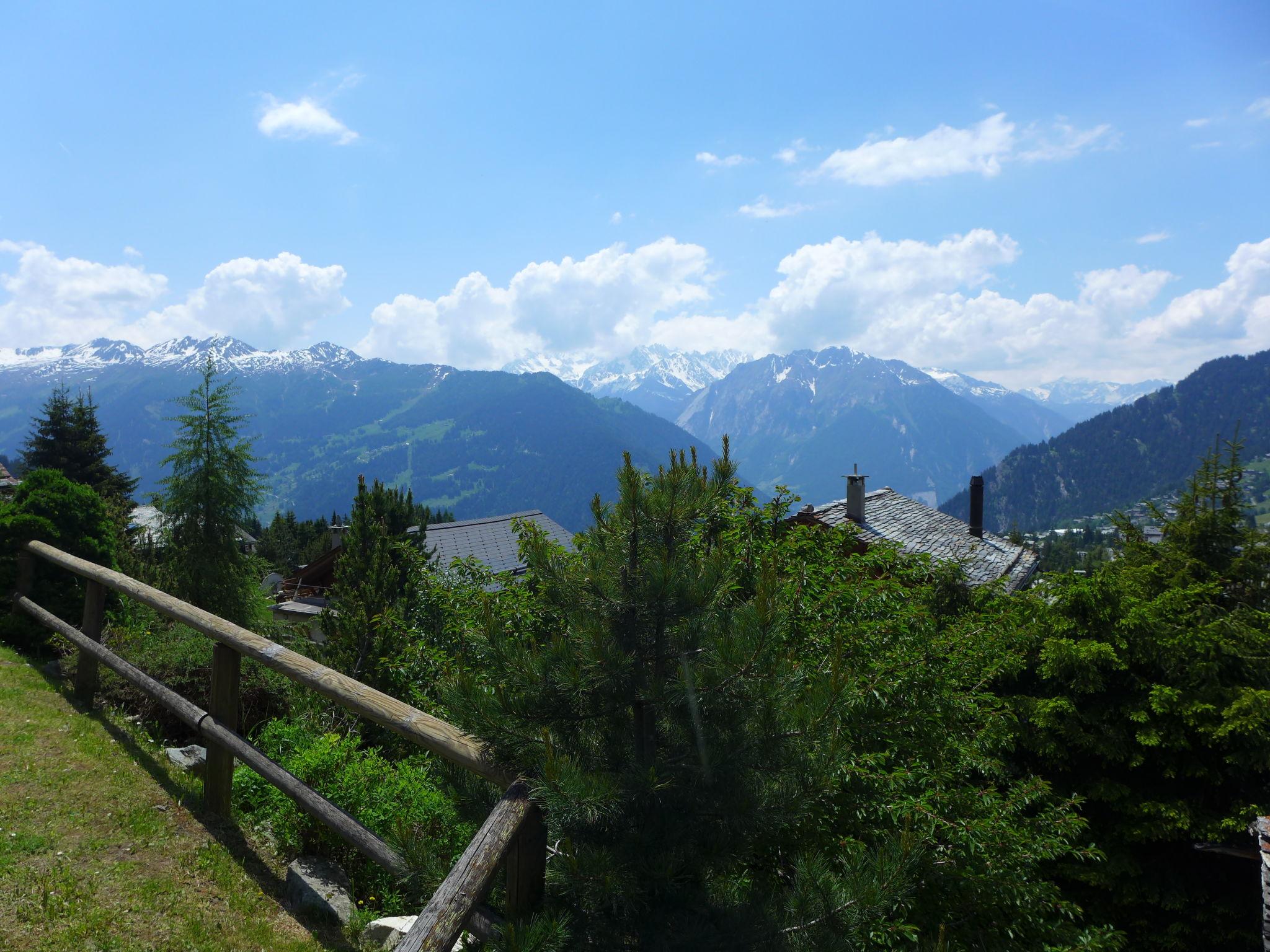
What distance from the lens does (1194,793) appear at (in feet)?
24.6

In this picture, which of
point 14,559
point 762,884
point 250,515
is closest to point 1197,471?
point 762,884

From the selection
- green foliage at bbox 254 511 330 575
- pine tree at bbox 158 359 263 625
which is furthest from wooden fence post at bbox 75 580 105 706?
green foliage at bbox 254 511 330 575

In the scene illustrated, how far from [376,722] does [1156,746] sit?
8010mm

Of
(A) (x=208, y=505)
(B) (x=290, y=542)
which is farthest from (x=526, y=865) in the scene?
(B) (x=290, y=542)

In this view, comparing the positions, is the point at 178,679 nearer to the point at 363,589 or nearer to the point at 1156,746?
the point at 363,589

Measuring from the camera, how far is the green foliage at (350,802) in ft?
13.2

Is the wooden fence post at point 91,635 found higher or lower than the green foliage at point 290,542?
higher

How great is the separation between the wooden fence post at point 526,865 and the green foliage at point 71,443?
34646 mm

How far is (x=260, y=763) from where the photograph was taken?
4051 mm

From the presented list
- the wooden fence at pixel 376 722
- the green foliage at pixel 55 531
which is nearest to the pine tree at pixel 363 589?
the green foliage at pixel 55 531

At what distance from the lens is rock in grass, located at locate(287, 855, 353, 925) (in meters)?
3.67

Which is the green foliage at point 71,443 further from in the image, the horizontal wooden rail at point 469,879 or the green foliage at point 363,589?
the horizontal wooden rail at point 469,879

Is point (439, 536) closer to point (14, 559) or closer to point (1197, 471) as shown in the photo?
point (14, 559)

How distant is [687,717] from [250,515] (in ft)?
55.4
